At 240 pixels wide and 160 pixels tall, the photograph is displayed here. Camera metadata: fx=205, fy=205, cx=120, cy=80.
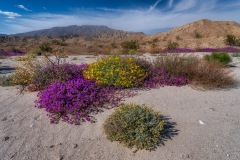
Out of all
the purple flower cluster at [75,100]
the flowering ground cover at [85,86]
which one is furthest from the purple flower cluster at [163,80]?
the purple flower cluster at [75,100]

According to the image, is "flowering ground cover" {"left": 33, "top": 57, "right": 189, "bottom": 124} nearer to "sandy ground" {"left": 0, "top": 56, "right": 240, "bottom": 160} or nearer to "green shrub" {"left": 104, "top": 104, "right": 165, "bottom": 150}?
"sandy ground" {"left": 0, "top": 56, "right": 240, "bottom": 160}

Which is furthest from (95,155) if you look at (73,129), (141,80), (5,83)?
(5,83)

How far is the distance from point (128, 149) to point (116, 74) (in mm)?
2956

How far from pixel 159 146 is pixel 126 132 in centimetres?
60

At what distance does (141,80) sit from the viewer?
6.49 meters

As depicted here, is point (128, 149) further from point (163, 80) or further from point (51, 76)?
point (51, 76)

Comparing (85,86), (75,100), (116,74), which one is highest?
(116,74)

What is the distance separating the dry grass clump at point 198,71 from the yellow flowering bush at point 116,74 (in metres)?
1.41

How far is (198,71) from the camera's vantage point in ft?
22.8

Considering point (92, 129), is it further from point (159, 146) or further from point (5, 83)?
point (5, 83)

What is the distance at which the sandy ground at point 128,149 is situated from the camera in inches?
131

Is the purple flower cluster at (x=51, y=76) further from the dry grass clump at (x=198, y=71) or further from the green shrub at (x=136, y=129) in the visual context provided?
the dry grass clump at (x=198, y=71)

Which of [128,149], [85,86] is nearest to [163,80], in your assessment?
[85,86]

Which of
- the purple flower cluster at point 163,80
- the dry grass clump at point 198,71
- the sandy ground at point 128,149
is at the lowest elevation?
the sandy ground at point 128,149
